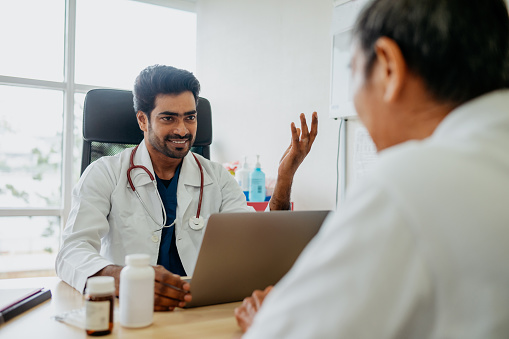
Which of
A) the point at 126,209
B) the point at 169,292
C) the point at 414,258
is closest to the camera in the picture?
the point at 414,258

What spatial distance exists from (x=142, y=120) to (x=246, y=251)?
104cm

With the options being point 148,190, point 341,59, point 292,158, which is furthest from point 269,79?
point 148,190

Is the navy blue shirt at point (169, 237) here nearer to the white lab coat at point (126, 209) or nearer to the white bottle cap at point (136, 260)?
the white lab coat at point (126, 209)

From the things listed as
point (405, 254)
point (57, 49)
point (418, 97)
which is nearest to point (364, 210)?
point (405, 254)

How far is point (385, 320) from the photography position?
0.42m

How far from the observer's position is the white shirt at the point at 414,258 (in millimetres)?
416

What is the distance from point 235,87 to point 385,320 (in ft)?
10.1

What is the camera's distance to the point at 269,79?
2949mm

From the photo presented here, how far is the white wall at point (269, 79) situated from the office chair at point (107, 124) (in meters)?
0.99

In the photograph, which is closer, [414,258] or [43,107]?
[414,258]

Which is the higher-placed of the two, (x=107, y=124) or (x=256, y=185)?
(x=107, y=124)

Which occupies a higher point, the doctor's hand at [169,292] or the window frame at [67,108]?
the window frame at [67,108]

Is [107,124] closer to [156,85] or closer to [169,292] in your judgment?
[156,85]

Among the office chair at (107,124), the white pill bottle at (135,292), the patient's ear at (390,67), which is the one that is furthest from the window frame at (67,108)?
the patient's ear at (390,67)
